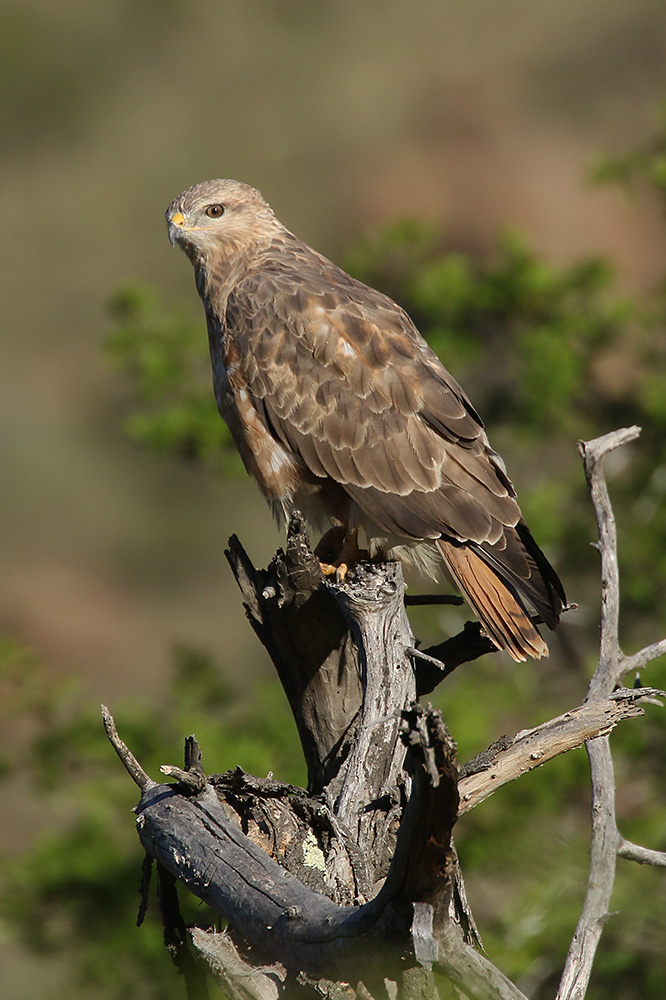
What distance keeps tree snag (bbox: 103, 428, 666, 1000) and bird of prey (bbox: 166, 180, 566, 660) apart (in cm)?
54

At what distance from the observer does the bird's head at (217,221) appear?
4852 millimetres

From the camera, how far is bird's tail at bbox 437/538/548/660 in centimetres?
364

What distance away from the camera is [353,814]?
116 inches

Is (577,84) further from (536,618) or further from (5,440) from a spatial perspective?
(536,618)

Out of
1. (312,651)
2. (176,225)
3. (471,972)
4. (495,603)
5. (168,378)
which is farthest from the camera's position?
(168,378)

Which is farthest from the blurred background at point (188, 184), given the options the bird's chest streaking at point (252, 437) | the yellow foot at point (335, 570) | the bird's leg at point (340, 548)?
the yellow foot at point (335, 570)

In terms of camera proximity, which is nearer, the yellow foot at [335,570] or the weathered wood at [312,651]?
the weathered wood at [312,651]

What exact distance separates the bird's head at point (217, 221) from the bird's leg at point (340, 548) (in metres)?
1.38

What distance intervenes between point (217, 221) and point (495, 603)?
2.22 metres

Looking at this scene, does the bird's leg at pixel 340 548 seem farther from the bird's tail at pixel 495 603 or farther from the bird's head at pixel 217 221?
the bird's head at pixel 217 221

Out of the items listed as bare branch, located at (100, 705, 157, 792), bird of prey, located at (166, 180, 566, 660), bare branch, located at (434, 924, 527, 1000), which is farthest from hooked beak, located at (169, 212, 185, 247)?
bare branch, located at (434, 924, 527, 1000)

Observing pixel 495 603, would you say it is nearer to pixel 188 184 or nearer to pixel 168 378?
pixel 168 378

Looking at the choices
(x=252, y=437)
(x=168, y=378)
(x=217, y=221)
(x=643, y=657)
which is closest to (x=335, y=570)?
(x=252, y=437)

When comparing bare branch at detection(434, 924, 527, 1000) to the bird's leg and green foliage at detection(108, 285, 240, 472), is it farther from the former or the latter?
green foliage at detection(108, 285, 240, 472)
